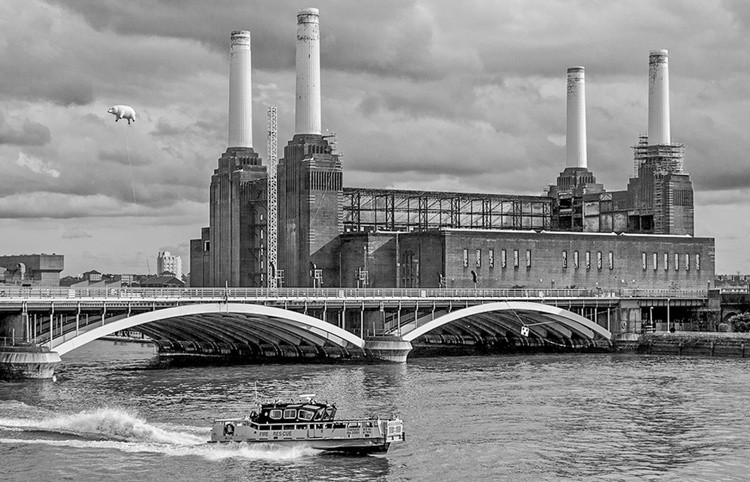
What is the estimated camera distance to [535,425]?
75688mm

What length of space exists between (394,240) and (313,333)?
4535cm

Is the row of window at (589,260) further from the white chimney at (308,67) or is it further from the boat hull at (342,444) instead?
the boat hull at (342,444)

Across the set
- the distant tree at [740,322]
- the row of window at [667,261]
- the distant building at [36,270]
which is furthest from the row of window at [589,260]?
the distant building at [36,270]

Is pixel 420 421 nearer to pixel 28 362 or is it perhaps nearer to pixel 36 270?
pixel 28 362

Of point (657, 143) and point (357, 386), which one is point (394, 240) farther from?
point (357, 386)

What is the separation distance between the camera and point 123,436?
69062 mm

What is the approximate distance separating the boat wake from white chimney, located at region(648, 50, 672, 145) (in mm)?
115997

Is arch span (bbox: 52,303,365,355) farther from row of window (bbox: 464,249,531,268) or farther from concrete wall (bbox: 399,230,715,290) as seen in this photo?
row of window (bbox: 464,249,531,268)

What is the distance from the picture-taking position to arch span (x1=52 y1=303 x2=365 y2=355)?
98375mm

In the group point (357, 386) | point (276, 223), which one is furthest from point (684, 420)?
point (276, 223)

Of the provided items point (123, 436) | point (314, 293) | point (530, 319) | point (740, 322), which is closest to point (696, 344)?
point (740, 322)

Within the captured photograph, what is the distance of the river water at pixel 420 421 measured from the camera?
62031mm

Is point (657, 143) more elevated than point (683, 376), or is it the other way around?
point (657, 143)

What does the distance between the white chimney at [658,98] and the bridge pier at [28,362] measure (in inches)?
4079
